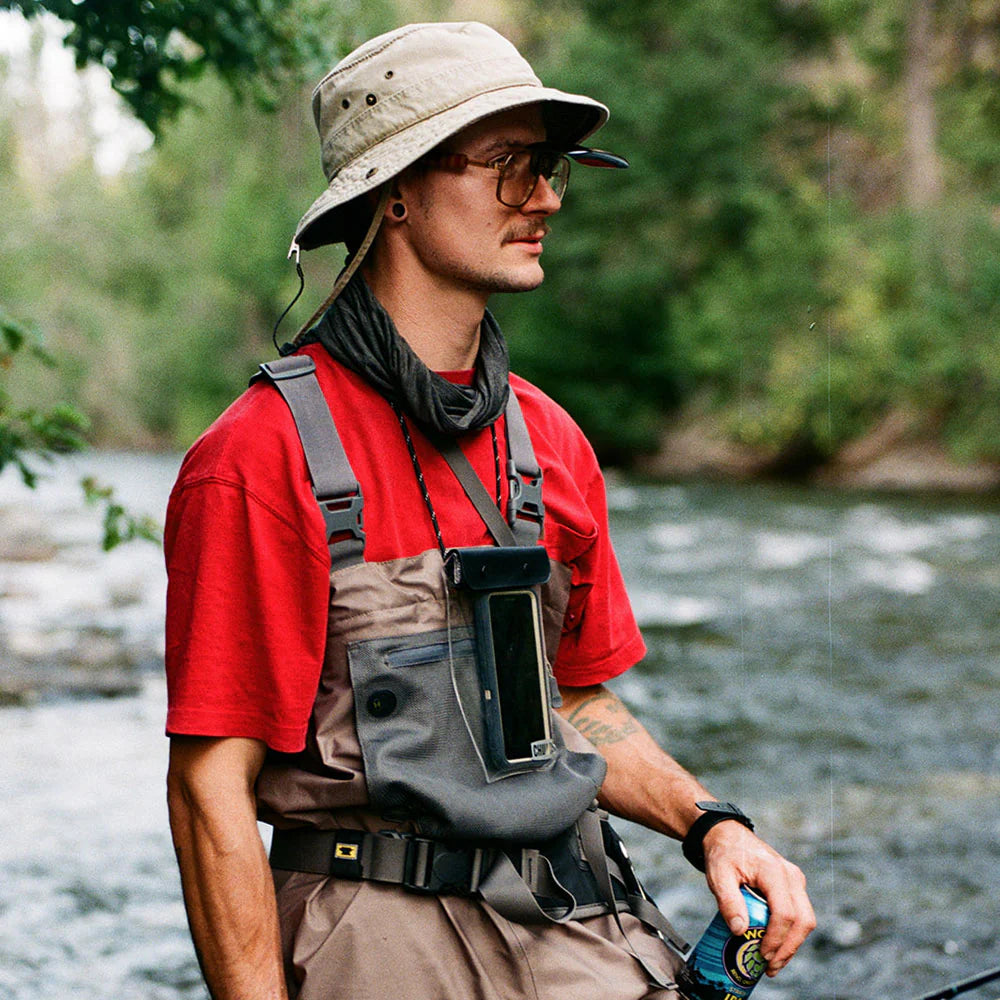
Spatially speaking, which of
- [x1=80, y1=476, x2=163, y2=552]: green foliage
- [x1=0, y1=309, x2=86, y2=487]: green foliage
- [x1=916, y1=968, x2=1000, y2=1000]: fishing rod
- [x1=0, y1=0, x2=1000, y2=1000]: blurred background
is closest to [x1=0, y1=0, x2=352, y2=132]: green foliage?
[x1=0, y1=0, x2=1000, y2=1000]: blurred background

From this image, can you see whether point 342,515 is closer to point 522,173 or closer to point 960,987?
point 522,173

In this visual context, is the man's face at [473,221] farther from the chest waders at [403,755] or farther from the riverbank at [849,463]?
the riverbank at [849,463]

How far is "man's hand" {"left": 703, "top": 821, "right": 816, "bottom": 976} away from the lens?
1.95 m

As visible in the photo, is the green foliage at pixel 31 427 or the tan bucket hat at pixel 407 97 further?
the green foliage at pixel 31 427

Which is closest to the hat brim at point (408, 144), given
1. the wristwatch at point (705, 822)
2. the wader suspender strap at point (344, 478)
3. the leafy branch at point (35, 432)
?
the wader suspender strap at point (344, 478)

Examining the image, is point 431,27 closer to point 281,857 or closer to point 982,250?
point 281,857

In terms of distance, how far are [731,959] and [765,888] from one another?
0.11 m

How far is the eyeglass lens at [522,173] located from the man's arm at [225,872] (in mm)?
902

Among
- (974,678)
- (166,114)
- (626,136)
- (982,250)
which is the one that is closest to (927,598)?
(974,678)

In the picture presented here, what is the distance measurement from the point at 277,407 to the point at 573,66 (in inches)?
1384

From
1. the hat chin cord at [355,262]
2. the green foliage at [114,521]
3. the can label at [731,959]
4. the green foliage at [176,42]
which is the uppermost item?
the green foliage at [176,42]

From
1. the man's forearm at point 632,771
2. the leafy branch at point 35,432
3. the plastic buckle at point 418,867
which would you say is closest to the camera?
the plastic buckle at point 418,867

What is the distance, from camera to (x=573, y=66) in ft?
115

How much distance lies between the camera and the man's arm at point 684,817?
1.96 meters
